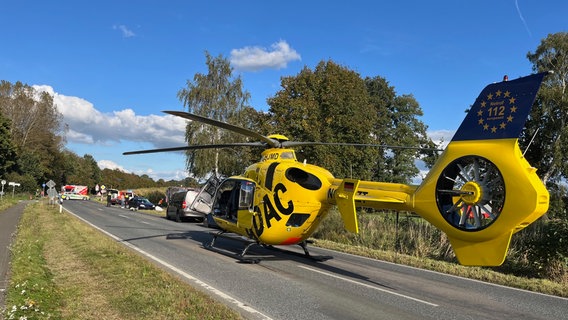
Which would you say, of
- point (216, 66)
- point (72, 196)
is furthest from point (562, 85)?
point (72, 196)

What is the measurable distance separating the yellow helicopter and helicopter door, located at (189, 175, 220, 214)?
3.73 metres

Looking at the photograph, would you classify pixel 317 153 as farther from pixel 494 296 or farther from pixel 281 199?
pixel 494 296

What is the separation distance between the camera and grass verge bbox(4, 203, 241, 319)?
580cm

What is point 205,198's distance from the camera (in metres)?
13.9

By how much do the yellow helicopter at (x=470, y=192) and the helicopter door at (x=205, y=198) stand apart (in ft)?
12.2

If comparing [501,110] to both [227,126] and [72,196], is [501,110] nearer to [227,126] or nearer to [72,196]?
[227,126]

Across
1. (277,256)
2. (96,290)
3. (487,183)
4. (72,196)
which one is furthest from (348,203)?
(72,196)

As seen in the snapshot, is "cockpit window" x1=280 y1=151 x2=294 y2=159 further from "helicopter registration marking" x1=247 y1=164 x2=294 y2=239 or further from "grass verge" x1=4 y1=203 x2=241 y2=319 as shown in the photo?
"grass verge" x1=4 y1=203 x2=241 y2=319

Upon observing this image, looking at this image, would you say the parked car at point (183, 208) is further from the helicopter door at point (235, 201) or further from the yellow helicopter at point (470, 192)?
the yellow helicopter at point (470, 192)

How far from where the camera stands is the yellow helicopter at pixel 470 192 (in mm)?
6664

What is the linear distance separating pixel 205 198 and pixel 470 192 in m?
9.01

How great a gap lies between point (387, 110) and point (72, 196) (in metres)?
52.8

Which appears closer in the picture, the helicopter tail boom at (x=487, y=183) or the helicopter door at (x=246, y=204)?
the helicopter tail boom at (x=487, y=183)

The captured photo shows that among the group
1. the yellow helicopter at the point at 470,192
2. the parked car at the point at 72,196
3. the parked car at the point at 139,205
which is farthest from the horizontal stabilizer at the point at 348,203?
Result: the parked car at the point at 72,196
